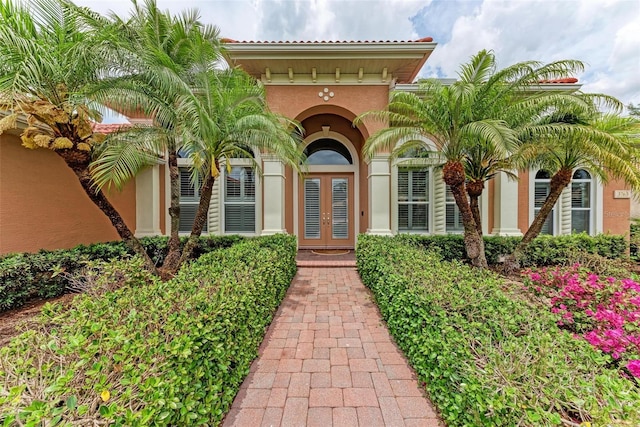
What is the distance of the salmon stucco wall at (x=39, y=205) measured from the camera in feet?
16.8

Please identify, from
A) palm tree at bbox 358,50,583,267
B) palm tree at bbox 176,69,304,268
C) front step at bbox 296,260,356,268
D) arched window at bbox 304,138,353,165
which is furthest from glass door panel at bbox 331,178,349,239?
palm tree at bbox 176,69,304,268

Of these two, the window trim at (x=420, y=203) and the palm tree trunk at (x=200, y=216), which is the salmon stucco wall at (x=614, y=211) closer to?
the window trim at (x=420, y=203)

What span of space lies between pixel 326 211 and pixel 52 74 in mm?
7383

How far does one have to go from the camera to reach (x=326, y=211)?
9.59m

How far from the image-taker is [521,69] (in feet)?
17.3

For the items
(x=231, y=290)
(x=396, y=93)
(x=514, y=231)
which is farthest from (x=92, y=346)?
(x=514, y=231)

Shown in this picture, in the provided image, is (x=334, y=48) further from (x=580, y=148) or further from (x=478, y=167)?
(x=580, y=148)

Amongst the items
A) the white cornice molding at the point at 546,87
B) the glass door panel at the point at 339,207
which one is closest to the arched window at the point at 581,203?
the white cornice molding at the point at 546,87

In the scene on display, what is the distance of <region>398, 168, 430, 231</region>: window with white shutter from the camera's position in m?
8.43

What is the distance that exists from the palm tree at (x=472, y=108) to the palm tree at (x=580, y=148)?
1.58 ft

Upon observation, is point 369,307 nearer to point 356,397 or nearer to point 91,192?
point 356,397

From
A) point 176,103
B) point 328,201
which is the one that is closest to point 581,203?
point 328,201

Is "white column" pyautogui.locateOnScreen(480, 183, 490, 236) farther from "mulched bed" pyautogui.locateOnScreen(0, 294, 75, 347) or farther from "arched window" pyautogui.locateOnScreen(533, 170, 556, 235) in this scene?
"mulched bed" pyautogui.locateOnScreen(0, 294, 75, 347)

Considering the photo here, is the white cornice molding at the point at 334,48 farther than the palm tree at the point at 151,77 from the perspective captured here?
Yes
